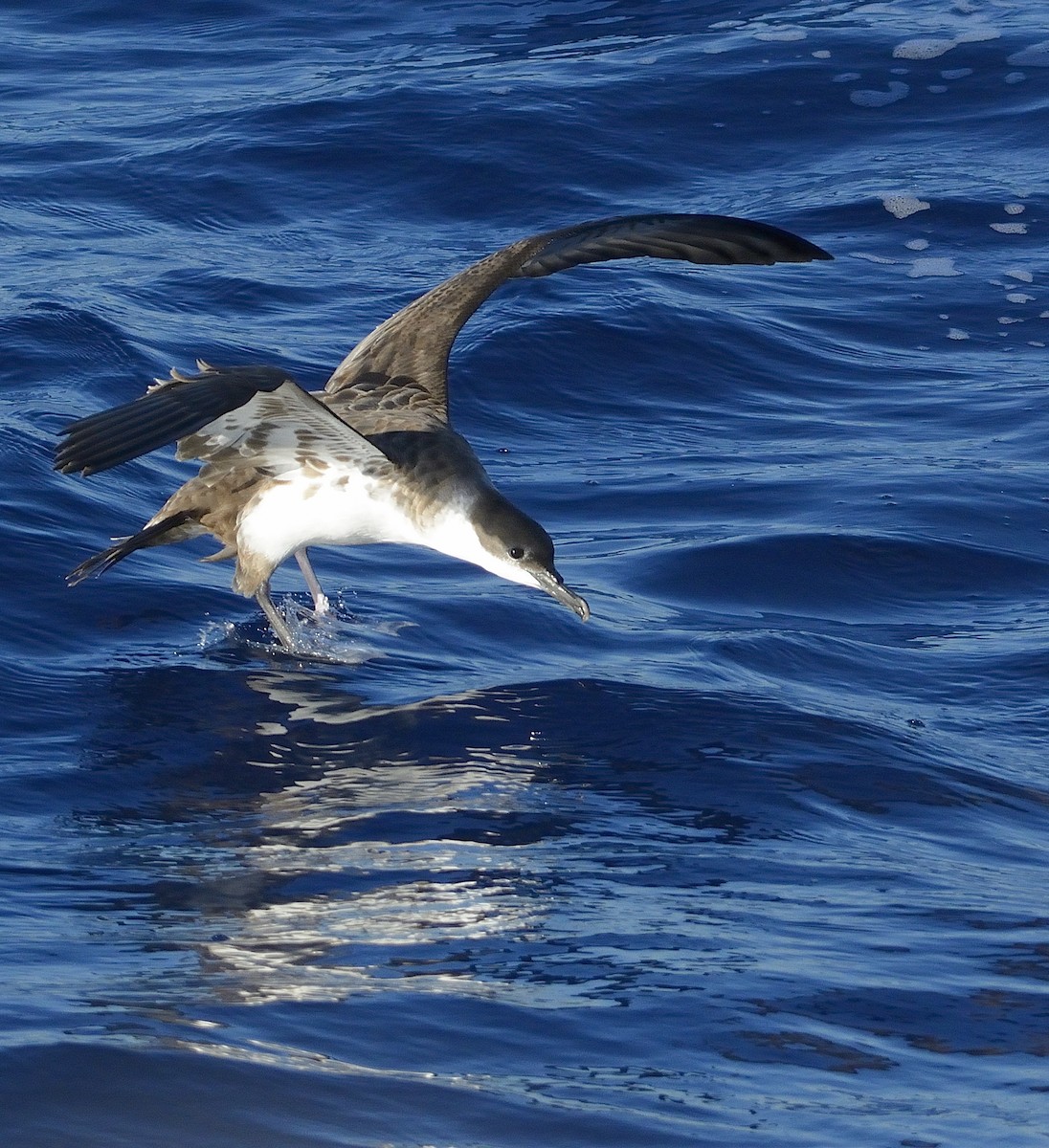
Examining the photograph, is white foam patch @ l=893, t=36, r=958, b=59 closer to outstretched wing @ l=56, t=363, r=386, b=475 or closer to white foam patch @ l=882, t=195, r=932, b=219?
white foam patch @ l=882, t=195, r=932, b=219

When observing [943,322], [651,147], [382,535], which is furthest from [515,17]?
[382,535]

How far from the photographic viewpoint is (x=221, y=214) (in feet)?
40.4

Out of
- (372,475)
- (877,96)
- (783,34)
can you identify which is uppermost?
(783,34)

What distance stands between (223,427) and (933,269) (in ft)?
21.3

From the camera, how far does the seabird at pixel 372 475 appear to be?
668 cm

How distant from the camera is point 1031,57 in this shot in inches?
571

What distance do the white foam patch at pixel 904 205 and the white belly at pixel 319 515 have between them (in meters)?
6.61

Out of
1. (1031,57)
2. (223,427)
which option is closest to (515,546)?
(223,427)

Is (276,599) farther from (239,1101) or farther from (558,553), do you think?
(239,1101)

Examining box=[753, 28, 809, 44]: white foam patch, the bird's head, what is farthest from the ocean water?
the bird's head

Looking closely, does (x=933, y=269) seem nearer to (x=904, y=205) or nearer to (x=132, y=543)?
(x=904, y=205)

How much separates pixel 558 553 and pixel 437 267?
3690 millimetres

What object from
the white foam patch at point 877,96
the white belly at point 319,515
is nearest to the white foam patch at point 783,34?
the white foam patch at point 877,96

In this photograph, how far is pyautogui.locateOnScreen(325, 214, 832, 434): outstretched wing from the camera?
23.4ft
